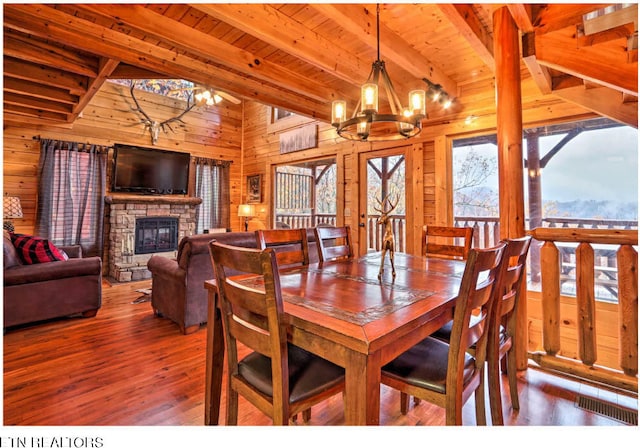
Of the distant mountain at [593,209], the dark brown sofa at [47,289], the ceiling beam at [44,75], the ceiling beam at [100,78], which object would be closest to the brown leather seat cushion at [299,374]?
the dark brown sofa at [47,289]

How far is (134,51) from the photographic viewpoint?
9.73ft

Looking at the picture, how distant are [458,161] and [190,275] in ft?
12.7

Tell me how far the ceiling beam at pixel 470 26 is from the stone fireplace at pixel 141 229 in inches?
214

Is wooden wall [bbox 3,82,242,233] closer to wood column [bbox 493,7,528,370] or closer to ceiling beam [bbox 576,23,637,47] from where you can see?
wood column [bbox 493,7,528,370]

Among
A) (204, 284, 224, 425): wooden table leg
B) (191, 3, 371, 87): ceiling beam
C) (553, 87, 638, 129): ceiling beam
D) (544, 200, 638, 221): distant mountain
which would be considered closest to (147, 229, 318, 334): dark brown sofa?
(204, 284, 224, 425): wooden table leg

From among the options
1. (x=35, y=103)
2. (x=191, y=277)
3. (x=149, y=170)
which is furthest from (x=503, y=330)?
(x=149, y=170)

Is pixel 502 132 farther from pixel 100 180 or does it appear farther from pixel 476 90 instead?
pixel 100 180

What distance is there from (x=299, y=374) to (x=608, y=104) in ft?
10.4

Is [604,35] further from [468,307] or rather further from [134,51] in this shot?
[134,51]

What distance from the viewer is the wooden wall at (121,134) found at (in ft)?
16.6

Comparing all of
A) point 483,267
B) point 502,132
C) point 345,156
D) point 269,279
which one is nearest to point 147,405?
point 269,279

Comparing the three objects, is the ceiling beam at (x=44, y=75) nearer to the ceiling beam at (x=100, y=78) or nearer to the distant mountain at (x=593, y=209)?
the ceiling beam at (x=100, y=78)

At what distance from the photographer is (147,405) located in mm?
1834

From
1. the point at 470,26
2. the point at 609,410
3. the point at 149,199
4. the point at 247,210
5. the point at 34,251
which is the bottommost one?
the point at 609,410
